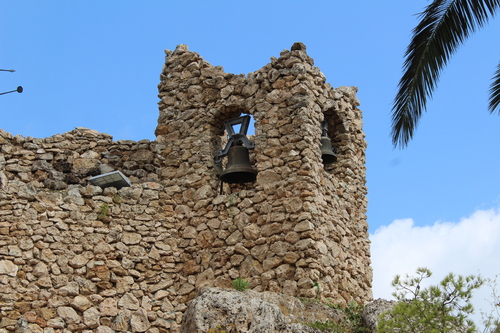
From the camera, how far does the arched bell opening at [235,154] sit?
13.8m

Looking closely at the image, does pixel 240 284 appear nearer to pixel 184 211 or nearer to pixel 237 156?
pixel 184 211

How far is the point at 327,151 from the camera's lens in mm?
14273

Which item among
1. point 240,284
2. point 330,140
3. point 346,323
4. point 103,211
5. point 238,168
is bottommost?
point 346,323

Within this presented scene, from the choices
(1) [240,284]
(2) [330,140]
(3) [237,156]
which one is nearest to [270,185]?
(3) [237,156]

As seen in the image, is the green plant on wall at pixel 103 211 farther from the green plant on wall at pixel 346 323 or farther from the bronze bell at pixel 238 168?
the green plant on wall at pixel 346 323

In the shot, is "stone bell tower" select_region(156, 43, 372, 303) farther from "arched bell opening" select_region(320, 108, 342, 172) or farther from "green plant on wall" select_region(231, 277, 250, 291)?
"green plant on wall" select_region(231, 277, 250, 291)

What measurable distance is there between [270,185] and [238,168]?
27.5 inches

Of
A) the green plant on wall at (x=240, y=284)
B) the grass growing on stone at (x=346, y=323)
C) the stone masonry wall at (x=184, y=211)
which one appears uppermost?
the stone masonry wall at (x=184, y=211)

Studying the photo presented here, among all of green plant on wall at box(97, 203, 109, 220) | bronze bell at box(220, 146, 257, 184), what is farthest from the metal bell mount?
green plant on wall at box(97, 203, 109, 220)

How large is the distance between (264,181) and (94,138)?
10.1 feet

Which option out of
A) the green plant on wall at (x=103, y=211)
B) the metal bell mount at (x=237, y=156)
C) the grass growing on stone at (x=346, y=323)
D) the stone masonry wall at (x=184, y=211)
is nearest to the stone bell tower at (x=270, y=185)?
the stone masonry wall at (x=184, y=211)

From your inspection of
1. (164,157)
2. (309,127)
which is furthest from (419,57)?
(164,157)

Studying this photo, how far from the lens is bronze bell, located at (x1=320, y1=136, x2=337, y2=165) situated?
14.3 meters

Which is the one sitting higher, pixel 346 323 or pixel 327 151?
pixel 327 151
